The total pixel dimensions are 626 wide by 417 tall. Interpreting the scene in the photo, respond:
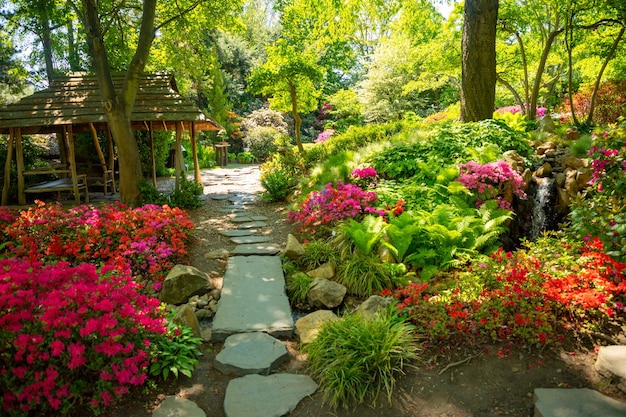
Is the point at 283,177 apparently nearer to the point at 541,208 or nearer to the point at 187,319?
the point at 541,208

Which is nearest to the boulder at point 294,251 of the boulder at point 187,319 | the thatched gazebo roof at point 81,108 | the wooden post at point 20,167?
the boulder at point 187,319

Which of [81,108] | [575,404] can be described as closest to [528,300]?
[575,404]

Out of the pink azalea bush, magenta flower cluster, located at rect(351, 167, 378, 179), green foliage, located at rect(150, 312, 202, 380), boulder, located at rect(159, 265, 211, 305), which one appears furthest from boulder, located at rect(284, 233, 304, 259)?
green foliage, located at rect(150, 312, 202, 380)

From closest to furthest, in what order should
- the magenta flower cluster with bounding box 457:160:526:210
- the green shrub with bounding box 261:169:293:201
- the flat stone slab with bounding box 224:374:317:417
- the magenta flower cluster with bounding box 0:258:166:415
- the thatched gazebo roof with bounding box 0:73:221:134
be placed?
the magenta flower cluster with bounding box 0:258:166:415 → the flat stone slab with bounding box 224:374:317:417 → the magenta flower cluster with bounding box 457:160:526:210 → the thatched gazebo roof with bounding box 0:73:221:134 → the green shrub with bounding box 261:169:293:201

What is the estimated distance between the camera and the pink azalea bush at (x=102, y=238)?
5340 millimetres

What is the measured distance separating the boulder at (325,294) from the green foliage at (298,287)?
72 mm

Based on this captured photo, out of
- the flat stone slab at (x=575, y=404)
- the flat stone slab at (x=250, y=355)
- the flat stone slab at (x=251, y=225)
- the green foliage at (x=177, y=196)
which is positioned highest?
the green foliage at (x=177, y=196)

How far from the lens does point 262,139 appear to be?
22.7m

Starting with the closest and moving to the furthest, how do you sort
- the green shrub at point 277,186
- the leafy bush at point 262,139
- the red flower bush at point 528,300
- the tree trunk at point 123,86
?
1. the red flower bush at point 528,300
2. the tree trunk at point 123,86
3. the green shrub at point 277,186
4. the leafy bush at point 262,139

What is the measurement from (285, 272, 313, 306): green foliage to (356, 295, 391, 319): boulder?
970 millimetres

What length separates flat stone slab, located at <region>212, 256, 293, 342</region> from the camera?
13.4 ft

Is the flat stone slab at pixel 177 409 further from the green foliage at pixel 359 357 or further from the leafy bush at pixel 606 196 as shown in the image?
the leafy bush at pixel 606 196

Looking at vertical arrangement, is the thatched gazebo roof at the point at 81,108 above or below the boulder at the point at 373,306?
above

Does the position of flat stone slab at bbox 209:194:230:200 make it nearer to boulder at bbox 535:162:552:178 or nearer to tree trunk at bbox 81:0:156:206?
tree trunk at bbox 81:0:156:206
